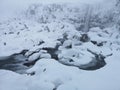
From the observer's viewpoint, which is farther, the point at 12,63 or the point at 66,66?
the point at 12,63

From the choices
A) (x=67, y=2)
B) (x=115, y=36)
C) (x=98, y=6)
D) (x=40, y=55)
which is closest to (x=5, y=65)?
(x=40, y=55)

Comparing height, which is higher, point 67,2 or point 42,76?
point 42,76

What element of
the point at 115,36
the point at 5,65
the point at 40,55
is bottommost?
the point at 115,36

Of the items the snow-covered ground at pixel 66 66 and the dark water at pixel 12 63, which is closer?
the snow-covered ground at pixel 66 66

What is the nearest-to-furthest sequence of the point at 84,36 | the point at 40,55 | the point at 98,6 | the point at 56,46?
the point at 40,55
the point at 56,46
the point at 84,36
the point at 98,6

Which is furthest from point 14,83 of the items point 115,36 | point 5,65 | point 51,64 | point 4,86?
point 115,36

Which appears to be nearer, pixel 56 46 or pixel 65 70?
pixel 65 70

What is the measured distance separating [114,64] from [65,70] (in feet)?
16.3

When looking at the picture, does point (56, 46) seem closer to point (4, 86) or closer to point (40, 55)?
point (40, 55)

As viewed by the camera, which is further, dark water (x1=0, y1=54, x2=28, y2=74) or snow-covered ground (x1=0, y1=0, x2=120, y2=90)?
dark water (x1=0, y1=54, x2=28, y2=74)

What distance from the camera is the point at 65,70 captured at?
1309 centimetres

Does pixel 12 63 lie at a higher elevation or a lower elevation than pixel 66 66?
lower

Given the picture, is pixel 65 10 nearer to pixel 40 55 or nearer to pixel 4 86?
pixel 40 55

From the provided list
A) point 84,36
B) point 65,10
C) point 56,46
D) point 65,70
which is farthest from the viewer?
point 65,10
